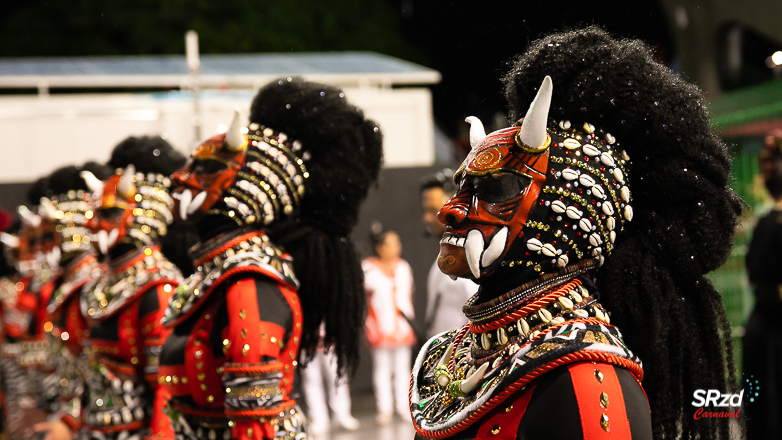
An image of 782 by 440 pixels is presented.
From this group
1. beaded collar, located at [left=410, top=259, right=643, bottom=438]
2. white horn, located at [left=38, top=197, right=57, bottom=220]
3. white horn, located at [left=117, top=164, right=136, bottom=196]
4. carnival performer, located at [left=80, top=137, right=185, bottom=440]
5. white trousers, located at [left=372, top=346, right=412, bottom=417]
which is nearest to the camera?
beaded collar, located at [left=410, top=259, right=643, bottom=438]

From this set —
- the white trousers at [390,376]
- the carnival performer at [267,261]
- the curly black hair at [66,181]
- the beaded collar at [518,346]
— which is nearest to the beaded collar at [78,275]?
the curly black hair at [66,181]

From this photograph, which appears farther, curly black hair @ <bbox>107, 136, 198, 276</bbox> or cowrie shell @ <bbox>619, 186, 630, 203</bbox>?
curly black hair @ <bbox>107, 136, 198, 276</bbox>

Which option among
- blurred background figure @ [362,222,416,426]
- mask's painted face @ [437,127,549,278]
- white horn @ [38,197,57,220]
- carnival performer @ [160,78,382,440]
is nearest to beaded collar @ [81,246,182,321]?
carnival performer @ [160,78,382,440]

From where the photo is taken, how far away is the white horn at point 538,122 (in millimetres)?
1944

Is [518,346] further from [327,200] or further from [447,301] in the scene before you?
[447,301]

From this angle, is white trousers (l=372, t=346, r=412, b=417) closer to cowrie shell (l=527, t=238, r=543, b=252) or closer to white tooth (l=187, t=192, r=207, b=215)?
white tooth (l=187, t=192, r=207, b=215)

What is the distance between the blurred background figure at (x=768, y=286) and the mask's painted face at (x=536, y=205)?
113 inches

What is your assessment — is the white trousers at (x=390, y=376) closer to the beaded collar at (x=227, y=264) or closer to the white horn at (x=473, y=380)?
the beaded collar at (x=227, y=264)

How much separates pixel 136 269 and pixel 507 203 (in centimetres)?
318

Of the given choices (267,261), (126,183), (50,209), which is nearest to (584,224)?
(267,261)

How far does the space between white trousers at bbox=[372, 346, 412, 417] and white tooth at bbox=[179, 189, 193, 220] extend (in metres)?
5.50

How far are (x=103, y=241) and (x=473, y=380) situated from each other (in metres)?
3.35

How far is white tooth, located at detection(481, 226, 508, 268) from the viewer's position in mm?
2008

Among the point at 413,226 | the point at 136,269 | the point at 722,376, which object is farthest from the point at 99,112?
the point at 722,376
